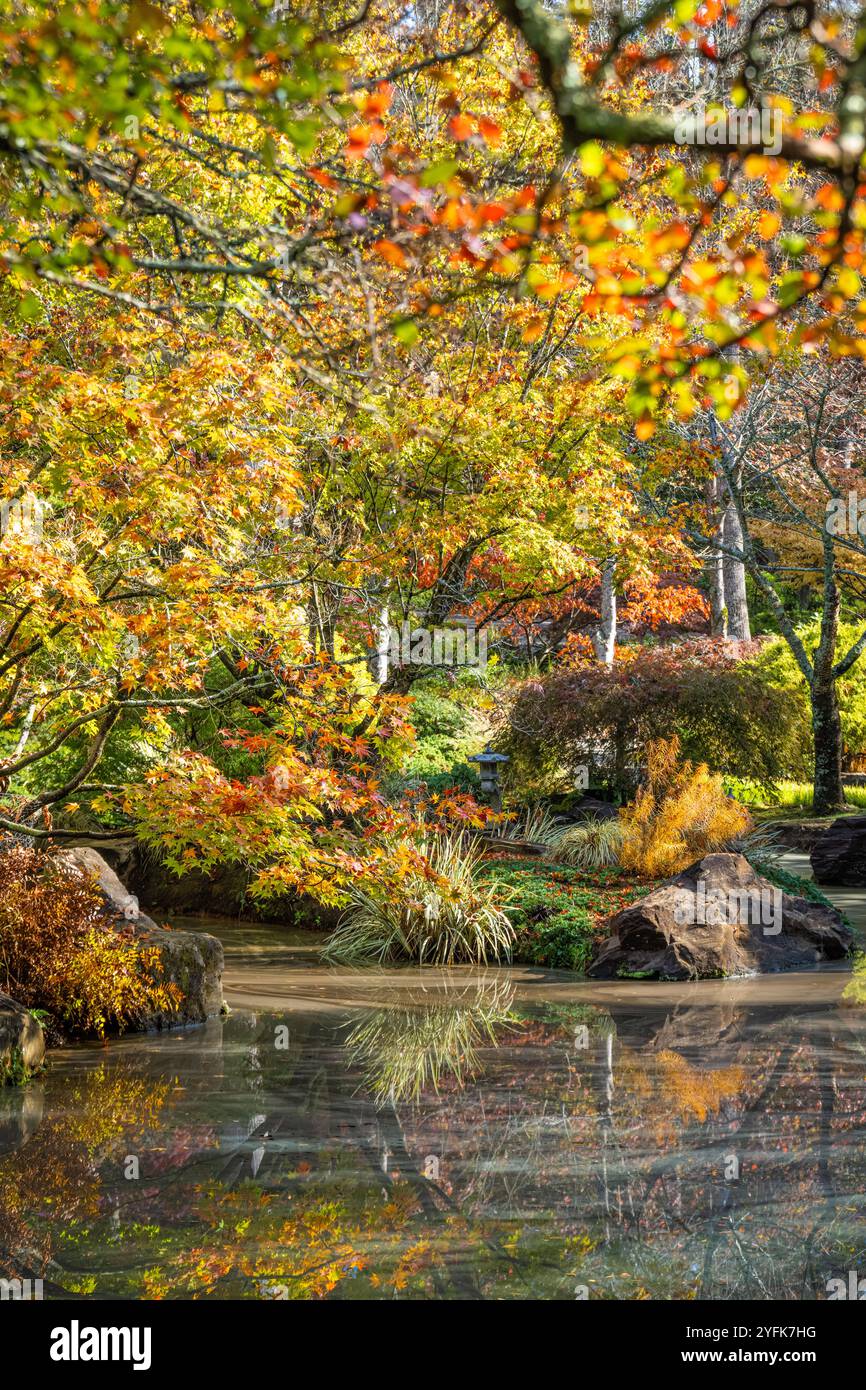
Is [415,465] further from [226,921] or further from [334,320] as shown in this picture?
[226,921]

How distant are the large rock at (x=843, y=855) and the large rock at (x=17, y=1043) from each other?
29.9ft

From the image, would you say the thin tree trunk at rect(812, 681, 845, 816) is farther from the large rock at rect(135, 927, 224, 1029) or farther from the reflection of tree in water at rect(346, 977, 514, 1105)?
the large rock at rect(135, 927, 224, 1029)

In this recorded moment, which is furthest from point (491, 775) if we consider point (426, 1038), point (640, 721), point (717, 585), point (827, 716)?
point (717, 585)

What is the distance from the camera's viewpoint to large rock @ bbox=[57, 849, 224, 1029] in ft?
25.7

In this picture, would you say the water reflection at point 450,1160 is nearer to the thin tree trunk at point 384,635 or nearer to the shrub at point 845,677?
the thin tree trunk at point 384,635

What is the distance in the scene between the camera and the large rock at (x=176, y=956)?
25.7 ft

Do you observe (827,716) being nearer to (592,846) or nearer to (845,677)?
(592,846)

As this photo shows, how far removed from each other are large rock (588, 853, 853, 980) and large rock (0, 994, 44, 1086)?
4.51 meters

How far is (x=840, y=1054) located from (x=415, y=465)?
598cm

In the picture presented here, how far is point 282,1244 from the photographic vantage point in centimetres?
415

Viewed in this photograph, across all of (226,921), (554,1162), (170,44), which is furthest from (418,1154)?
(226,921)

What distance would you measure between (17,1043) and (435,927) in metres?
4.46

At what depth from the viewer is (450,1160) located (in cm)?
504

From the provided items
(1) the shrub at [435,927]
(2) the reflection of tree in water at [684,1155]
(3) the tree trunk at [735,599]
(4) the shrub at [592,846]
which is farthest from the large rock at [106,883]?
(3) the tree trunk at [735,599]
